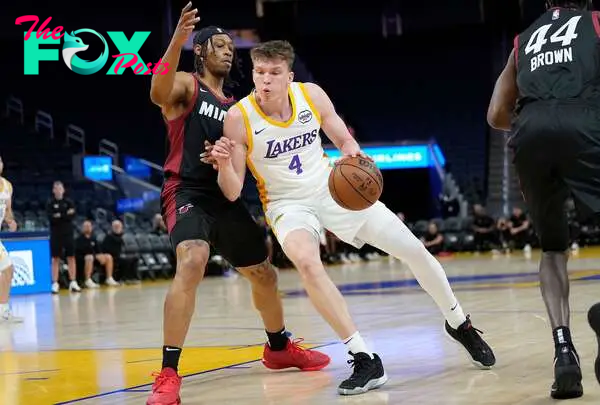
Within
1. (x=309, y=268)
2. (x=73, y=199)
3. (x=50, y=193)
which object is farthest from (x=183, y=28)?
(x=50, y=193)

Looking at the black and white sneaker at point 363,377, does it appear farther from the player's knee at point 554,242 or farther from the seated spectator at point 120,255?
the seated spectator at point 120,255

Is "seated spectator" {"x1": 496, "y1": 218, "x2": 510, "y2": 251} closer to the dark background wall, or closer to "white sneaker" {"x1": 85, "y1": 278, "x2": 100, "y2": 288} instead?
the dark background wall

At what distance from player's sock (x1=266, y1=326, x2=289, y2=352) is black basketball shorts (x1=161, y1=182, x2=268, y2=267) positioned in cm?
50

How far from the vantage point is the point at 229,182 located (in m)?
5.41

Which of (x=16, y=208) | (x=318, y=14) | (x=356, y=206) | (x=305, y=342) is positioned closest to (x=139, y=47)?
(x=318, y=14)

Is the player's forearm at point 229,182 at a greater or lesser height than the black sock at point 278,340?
greater

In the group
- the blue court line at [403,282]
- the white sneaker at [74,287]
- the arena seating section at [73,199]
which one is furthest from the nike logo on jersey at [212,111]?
the arena seating section at [73,199]

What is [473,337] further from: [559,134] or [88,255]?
[88,255]

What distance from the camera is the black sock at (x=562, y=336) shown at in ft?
15.1

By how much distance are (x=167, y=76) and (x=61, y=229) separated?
488 inches

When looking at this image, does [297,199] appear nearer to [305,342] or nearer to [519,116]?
[519,116]

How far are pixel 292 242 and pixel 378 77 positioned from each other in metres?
28.7

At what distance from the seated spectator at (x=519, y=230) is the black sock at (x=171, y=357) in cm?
1867

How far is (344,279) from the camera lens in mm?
16109
